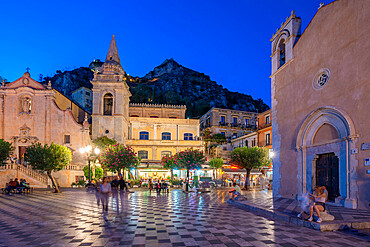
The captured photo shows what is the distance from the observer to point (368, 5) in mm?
11469

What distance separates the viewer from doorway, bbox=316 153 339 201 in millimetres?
13086

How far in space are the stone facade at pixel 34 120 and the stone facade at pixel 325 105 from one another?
26115 millimetres

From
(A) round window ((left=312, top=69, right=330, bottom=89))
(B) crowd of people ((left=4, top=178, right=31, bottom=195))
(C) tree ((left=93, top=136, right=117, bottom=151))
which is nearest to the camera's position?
(A) round window ((left=312, top=69, right=330, bottom=89))

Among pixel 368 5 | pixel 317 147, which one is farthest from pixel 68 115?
pixel 368 5

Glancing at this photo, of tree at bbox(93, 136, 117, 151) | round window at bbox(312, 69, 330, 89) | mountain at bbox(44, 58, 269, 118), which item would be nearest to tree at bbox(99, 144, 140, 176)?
tree at bbox(93, 136, 117, 151)

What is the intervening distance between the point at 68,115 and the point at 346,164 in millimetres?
32373

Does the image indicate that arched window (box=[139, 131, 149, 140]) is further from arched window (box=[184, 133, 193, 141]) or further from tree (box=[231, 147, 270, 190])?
tree (box=[231, 147, 270, 190])

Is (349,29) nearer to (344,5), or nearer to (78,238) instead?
(344,5)

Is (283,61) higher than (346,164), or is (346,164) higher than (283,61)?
(283,61)

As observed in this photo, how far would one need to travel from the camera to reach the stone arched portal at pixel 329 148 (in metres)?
11.9

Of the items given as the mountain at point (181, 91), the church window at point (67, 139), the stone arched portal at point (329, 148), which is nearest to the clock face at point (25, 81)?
the church window at point (67, 139)

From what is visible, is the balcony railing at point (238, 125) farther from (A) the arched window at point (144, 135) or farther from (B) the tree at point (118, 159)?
(B) the tree at point (118, 159)

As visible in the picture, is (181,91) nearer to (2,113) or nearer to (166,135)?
(166,135)

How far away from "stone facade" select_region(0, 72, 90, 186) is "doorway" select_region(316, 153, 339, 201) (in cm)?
2842
